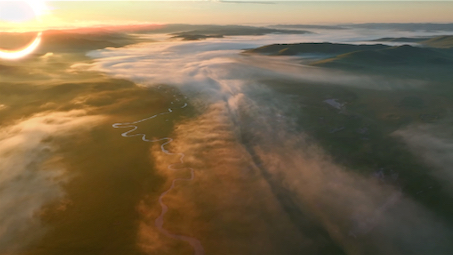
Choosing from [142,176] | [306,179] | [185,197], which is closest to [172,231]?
[185,197]

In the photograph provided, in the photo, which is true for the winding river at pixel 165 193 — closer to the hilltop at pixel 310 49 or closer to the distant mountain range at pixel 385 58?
the distant mountain range at pixel 385 58

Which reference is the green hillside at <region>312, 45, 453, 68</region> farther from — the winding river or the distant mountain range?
the winding river

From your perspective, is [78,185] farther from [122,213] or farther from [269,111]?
[269,111]

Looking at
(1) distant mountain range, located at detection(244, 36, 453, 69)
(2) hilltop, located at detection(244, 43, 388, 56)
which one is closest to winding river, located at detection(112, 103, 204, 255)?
(1) distant mountain range, located at detection(244, 36, 453, 69)

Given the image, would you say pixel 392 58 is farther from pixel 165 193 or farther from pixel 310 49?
pixel 165 193

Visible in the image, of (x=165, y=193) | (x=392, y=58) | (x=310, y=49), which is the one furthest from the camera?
(x=310, y=49)

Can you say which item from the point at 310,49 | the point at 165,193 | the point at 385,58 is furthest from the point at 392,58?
the point at 165,193

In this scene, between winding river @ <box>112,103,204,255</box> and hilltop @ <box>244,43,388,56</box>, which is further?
hilltop @ <box>244,43,388,56</box>

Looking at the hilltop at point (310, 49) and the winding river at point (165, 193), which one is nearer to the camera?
the winding river at point (165, 193)

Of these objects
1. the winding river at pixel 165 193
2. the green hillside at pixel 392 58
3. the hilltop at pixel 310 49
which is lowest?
the winding river at pixel 165 193

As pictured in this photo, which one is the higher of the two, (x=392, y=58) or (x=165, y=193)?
(x=392, y=58)

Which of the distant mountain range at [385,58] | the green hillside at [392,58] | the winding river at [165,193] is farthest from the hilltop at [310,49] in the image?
the winding river at [165,193]
